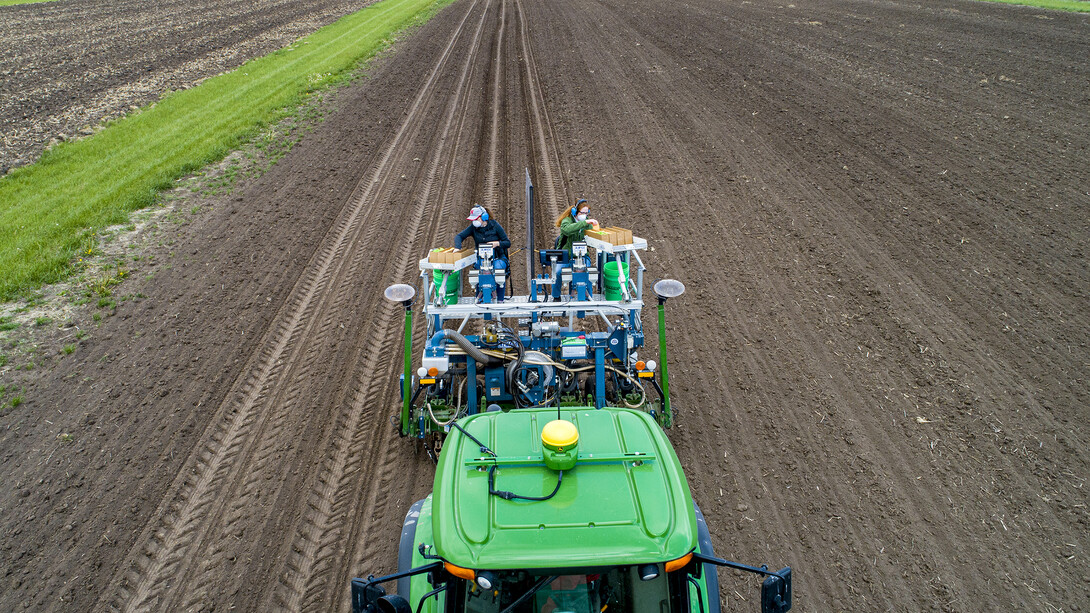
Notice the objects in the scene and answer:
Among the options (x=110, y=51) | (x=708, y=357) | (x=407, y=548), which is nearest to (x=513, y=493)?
(x=407, y=548)

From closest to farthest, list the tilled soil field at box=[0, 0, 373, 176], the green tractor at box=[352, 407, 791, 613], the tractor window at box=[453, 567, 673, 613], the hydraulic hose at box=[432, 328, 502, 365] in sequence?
the green tractor at box=[352, 407, 791, 613] → the tractor window at box=[453, 567, 673, 613] → the hydraulic hose at box=[432, 328, 502, 365] → the tilled soil field at box=[0, 0, 373, 176]

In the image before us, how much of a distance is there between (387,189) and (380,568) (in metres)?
9.96

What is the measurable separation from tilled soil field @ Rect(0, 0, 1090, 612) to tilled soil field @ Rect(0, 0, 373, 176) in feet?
26.0

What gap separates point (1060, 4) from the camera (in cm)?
3200

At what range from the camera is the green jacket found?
8180 mm

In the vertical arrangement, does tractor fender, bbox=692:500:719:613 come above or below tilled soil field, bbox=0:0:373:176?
below

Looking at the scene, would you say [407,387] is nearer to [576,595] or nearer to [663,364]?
[663,364]

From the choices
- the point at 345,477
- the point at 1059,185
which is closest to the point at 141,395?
Result: the point at 345,477

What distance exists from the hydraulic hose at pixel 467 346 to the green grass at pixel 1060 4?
3721 cm

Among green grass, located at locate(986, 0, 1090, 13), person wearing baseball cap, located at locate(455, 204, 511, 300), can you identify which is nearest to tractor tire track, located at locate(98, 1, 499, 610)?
person wearing baseball cap, located at locate(455, 204, 511, 300)

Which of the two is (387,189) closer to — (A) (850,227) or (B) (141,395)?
(B) (141,395)

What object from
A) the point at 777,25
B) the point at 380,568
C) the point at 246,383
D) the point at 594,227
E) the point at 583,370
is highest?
the point at 777,25

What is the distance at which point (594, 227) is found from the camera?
8.09m

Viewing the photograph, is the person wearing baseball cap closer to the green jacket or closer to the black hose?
the green jacket
